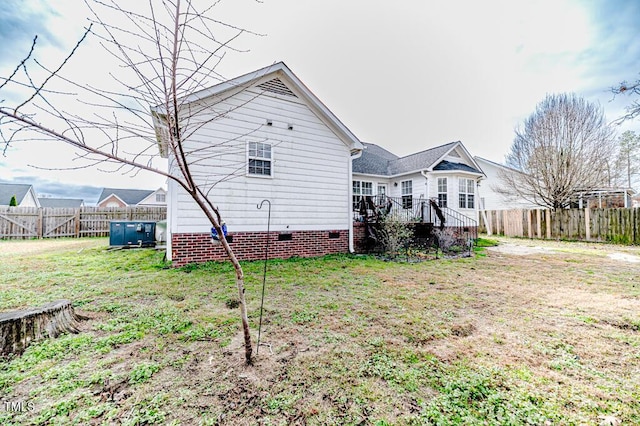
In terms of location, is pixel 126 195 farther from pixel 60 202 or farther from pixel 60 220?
pixel 60 220

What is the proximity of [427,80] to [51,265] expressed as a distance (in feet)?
52.0

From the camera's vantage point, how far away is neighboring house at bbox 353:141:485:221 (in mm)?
13156

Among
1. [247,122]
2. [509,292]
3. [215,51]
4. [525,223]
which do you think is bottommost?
[509,292]

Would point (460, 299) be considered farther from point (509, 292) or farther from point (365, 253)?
point (365, 253)

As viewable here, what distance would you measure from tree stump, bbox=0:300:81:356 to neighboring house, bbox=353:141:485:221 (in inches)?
418

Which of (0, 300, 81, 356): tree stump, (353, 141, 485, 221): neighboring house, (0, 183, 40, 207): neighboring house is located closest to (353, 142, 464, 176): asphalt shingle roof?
(353, 141, 485, 221): neighboring house

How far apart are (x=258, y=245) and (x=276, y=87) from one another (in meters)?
4.96

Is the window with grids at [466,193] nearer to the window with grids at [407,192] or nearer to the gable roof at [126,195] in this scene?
the window with grids at [407,192]

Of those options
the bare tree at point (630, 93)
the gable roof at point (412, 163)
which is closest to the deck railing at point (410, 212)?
the gable roof at point (412, 163)

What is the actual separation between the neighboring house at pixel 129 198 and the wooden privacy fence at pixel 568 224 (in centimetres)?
4107

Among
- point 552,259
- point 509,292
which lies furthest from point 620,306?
point 552,259

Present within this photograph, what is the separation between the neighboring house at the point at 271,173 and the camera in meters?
7.07

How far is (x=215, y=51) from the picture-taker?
2.21 m

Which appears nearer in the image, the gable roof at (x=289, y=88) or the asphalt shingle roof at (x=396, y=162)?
the gable roof at (x=289, y=88)
